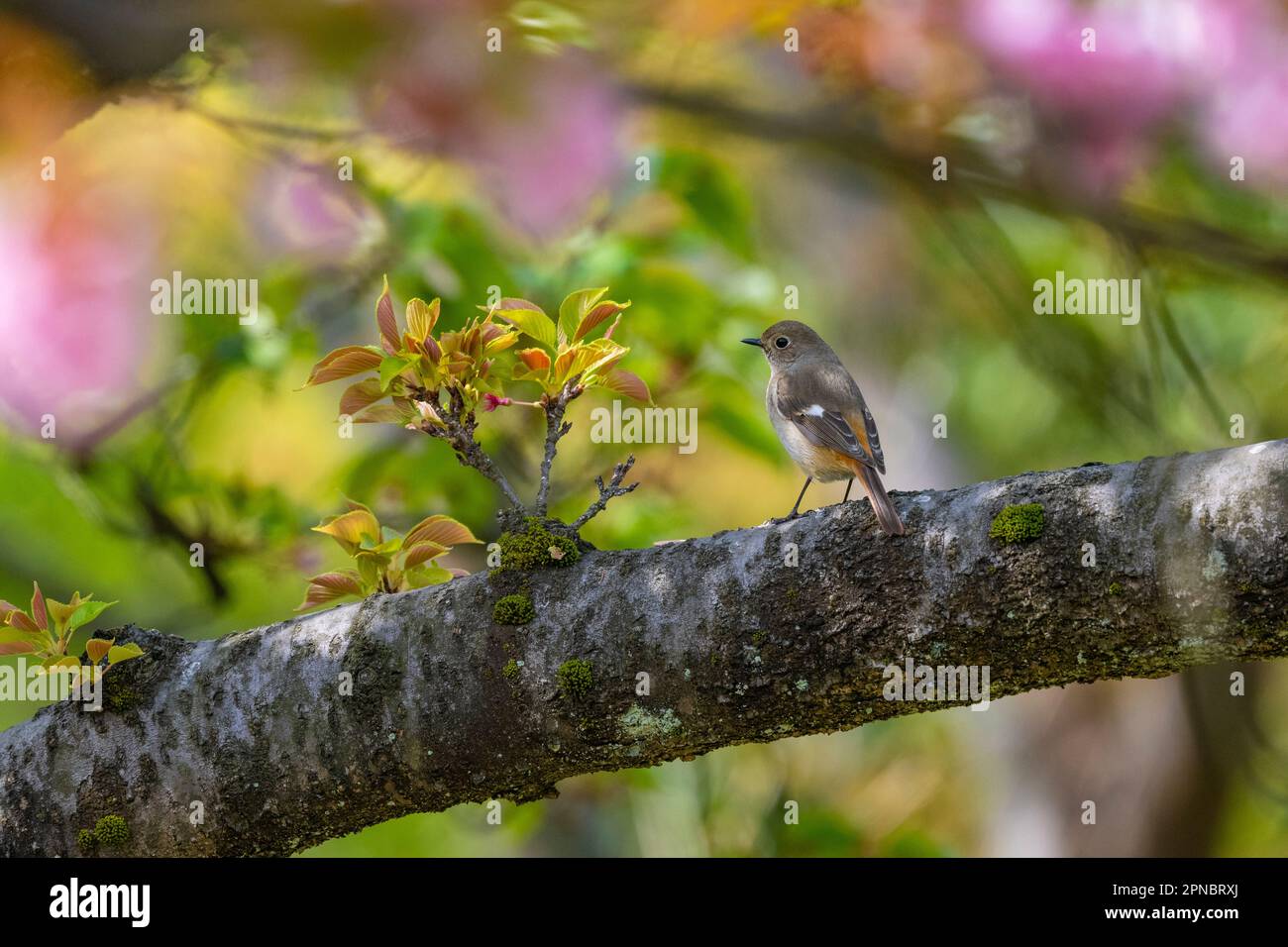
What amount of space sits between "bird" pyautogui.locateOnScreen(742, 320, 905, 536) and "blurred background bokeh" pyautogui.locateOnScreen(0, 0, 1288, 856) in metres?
0.10

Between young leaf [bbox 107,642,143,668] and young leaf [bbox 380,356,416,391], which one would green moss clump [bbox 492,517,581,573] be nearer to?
young leaf [bbox 380,356,416,391]

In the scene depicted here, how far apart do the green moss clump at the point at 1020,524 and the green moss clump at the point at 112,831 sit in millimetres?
1557

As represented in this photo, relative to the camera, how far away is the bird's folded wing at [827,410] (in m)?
3.28

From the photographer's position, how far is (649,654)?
1838 millimetres

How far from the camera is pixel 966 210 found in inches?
151

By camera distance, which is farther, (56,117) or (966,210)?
(966,210)

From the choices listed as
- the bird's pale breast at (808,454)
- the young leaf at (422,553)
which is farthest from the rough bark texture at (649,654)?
the bird's pale breast at (808,454)

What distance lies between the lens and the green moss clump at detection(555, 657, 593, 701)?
185 cm

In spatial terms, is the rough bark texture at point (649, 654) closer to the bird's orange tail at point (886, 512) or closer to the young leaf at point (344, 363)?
the bird's orange tail at point (886, 512)

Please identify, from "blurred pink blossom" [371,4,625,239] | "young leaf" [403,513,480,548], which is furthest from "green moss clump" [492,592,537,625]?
"blurred pink blossom" [371,4,625,239]

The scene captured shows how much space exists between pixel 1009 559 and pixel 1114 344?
16.8ft

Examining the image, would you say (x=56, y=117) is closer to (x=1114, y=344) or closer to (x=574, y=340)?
(x=574, y=340)
